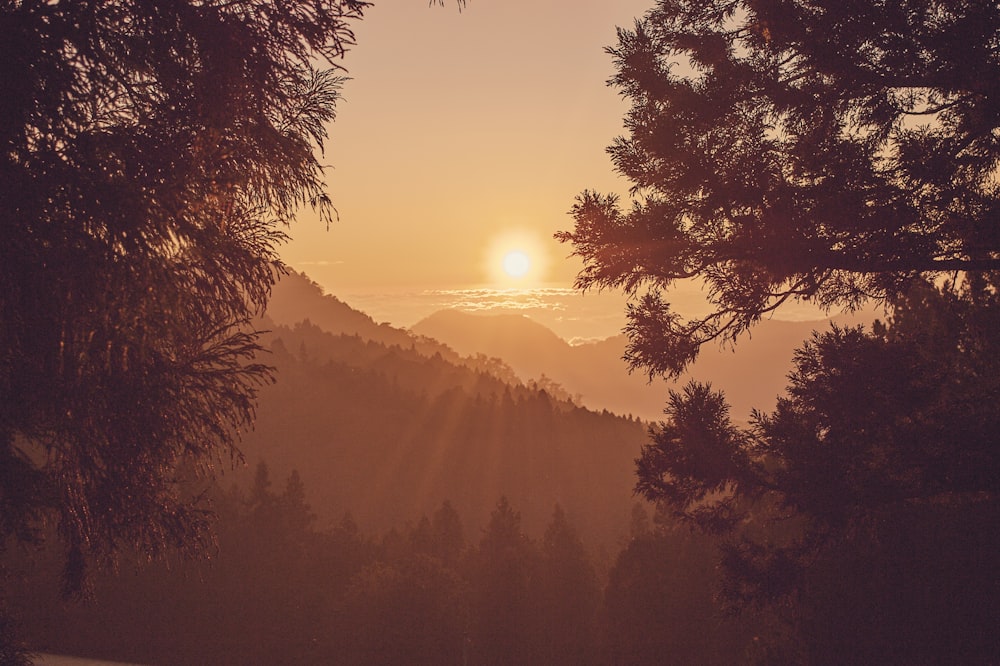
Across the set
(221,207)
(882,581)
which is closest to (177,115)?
(221,207)

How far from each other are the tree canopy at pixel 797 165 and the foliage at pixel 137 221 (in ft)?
13.7

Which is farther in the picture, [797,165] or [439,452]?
[439,452]

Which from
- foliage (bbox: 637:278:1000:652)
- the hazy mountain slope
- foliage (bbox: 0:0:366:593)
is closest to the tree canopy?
foliage (bbox: 637:278:1000:652)

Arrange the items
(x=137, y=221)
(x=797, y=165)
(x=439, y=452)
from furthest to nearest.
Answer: (x=439, y=452) < (x=797, y=165) < (x=137, y=221)

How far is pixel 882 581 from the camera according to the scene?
39.2 ft

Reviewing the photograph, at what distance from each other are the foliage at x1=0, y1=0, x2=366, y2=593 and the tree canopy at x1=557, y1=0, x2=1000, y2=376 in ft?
13.7

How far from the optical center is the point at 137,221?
176 inches

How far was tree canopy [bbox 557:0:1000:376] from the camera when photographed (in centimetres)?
698

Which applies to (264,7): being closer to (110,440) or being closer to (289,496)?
(110,440)

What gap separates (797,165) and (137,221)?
6671 millimetres

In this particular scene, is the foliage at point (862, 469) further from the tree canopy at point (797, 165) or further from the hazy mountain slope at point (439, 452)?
the hazy mountain slope at point (439, 452)

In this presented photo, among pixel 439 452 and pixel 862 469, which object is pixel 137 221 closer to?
pixel 862 469

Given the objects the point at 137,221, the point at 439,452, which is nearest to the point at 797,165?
the point at 137,221

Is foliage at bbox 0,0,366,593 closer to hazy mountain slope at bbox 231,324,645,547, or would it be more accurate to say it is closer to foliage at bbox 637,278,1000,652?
foliage at bbox 637,278,1000,652
